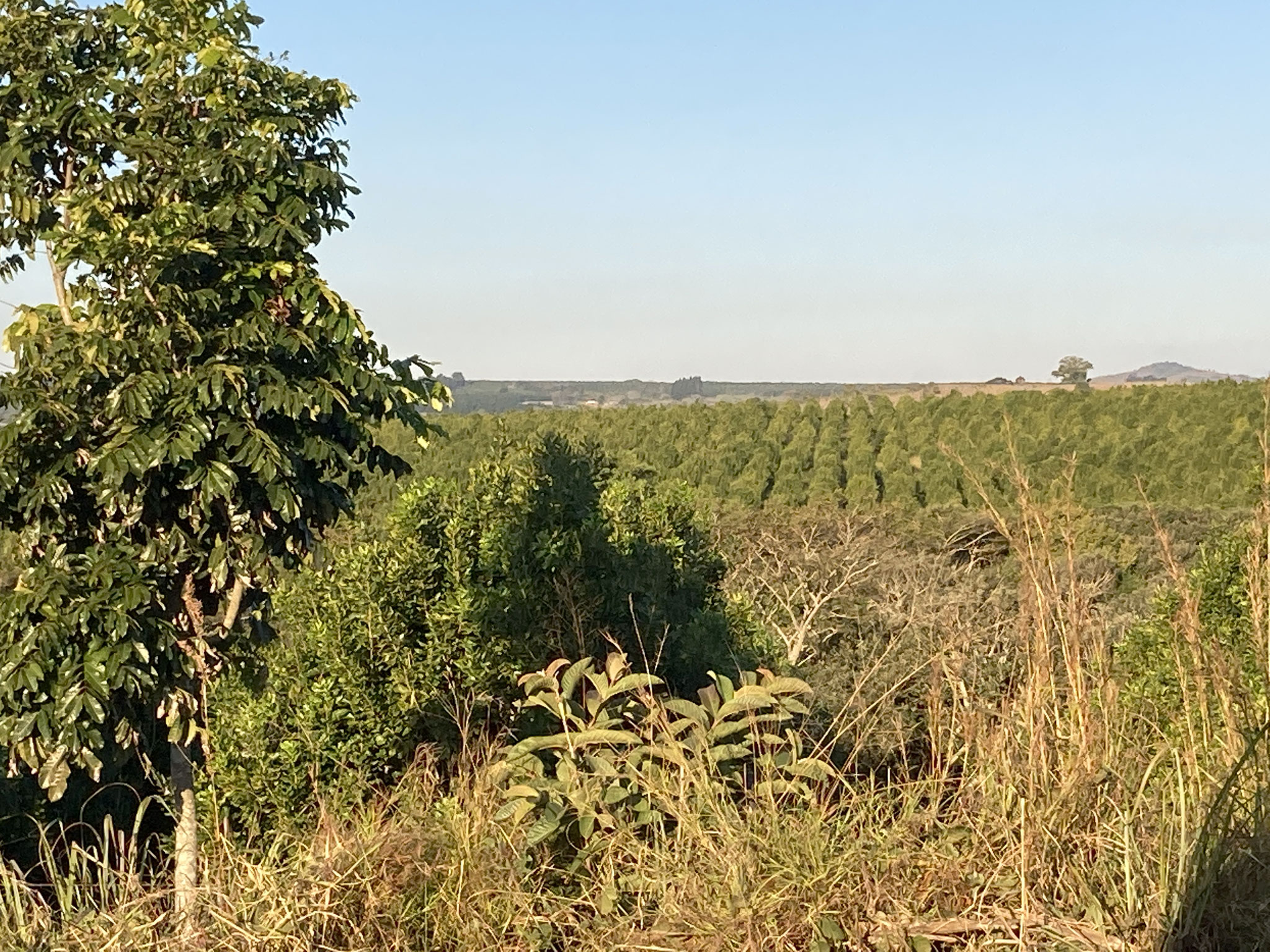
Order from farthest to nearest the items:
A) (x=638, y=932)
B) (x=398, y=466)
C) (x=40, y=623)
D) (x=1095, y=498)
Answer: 1. (x=1095, y=498)
2. (x=398, y=466)
3. (x=40, y=623)
4. (x=638, y=932)

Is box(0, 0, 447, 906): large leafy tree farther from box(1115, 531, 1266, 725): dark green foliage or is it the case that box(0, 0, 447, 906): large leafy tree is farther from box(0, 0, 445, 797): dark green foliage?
box(1115, 531, 1266, 725): dark green foliage

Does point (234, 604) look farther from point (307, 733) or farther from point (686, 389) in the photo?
point (686, 389)

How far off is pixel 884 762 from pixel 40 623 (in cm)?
270

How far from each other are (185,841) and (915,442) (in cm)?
3839

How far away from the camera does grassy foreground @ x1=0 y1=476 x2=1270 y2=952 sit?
264cm

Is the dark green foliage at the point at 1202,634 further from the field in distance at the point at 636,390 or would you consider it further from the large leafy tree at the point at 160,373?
the field in distance at the point at 636,390

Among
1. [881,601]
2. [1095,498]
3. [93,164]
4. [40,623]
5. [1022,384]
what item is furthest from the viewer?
[1022,384]

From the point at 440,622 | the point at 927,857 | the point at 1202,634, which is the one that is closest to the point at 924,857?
the point at 927,857

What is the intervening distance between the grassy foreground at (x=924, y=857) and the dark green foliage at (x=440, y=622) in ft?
16.0

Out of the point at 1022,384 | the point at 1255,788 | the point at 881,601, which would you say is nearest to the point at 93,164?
the point at 1255,788

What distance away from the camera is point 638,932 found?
109 inches

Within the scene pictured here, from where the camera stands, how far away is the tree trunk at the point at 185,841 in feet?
10.2

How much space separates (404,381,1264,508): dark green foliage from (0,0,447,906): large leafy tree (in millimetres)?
29278

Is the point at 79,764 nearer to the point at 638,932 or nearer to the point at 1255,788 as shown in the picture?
the point at 638,932
